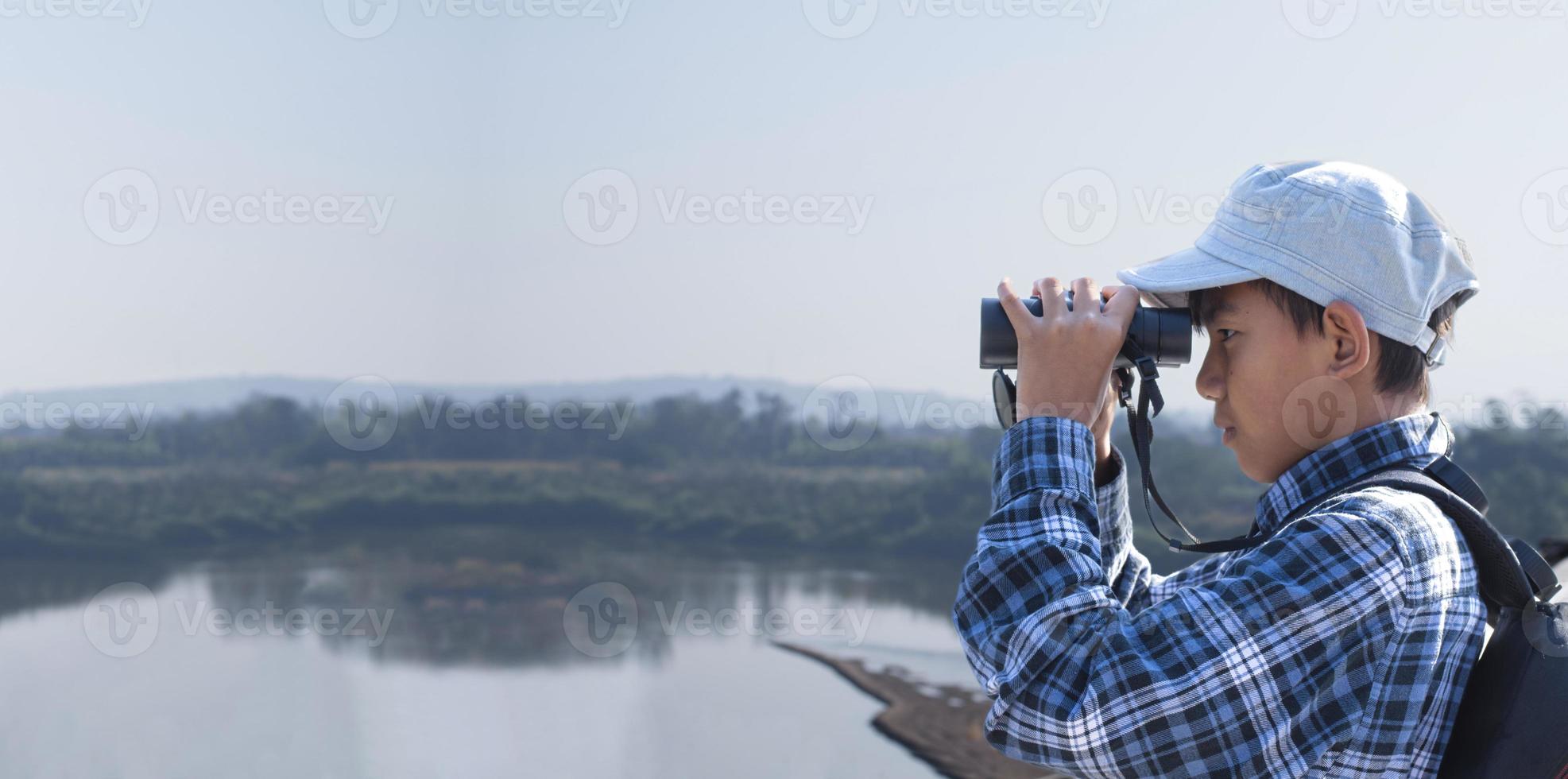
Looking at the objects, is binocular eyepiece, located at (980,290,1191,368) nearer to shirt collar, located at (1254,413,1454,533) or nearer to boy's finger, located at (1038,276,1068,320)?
boy's finger, located at (1038,276,1068,320)

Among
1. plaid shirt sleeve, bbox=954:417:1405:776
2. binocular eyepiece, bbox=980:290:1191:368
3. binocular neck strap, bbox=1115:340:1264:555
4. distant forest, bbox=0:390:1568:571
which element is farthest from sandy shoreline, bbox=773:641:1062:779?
plaid shirt sleeve, bbox=954:417:1405:776

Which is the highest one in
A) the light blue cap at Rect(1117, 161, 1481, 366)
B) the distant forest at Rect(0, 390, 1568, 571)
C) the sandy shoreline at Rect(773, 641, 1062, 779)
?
the light blue cap at Rect(1117, 161, 1481, 366)

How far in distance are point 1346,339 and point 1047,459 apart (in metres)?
0.27

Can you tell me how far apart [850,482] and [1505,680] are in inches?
238

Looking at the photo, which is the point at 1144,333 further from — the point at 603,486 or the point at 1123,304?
the point at 603,486

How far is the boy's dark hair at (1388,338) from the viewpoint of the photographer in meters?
0.95

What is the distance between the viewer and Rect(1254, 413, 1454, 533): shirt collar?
0.94 metres

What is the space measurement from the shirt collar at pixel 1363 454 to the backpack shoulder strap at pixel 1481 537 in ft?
0.12

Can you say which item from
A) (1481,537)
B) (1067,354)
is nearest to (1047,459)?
(1067,354)

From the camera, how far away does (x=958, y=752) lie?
3.69 m

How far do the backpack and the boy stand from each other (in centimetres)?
1

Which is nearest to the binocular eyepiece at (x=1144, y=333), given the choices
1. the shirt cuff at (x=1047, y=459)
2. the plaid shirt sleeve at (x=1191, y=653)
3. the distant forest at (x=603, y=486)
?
the shirt cuff at (x=1047, y=459)

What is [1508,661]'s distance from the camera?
0.85 meters

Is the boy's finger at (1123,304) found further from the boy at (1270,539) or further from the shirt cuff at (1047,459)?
the shirt cuff at (1047,459)
